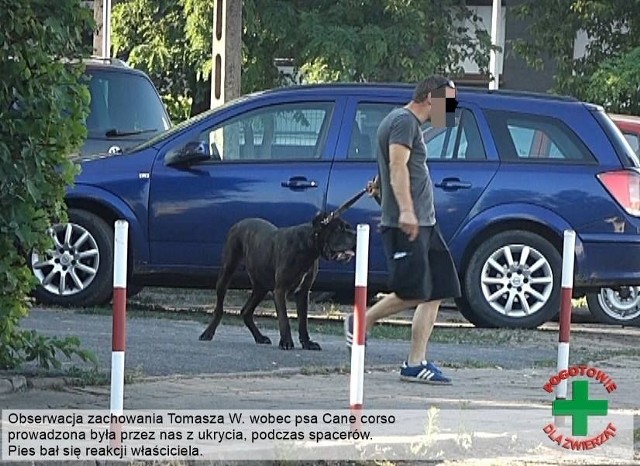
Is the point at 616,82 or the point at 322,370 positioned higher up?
the point at 616,82

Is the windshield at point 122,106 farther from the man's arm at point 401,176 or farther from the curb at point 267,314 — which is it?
the man's arm at point 401,176

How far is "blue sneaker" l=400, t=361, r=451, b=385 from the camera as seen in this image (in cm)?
902

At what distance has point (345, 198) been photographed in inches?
473

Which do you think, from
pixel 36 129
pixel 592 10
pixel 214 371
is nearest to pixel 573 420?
pixel 214 371

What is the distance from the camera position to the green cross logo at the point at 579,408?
295 inches

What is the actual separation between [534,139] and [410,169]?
145 inches

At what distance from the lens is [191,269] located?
40.1 feet

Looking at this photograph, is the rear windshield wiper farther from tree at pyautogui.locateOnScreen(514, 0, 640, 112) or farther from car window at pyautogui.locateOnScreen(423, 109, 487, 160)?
tree at pyautogui.locateOnScreen(514, 0, 640, 112)

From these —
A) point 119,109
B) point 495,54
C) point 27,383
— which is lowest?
point 27,383

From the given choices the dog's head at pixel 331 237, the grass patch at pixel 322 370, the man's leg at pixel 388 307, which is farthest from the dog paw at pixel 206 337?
the man's leg at pixel 388 307

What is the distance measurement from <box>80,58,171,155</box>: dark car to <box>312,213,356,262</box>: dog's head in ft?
13.7

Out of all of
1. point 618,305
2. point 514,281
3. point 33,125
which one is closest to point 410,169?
point 33,125

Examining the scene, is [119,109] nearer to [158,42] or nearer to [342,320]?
[342,320]

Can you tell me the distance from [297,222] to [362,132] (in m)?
0.94
